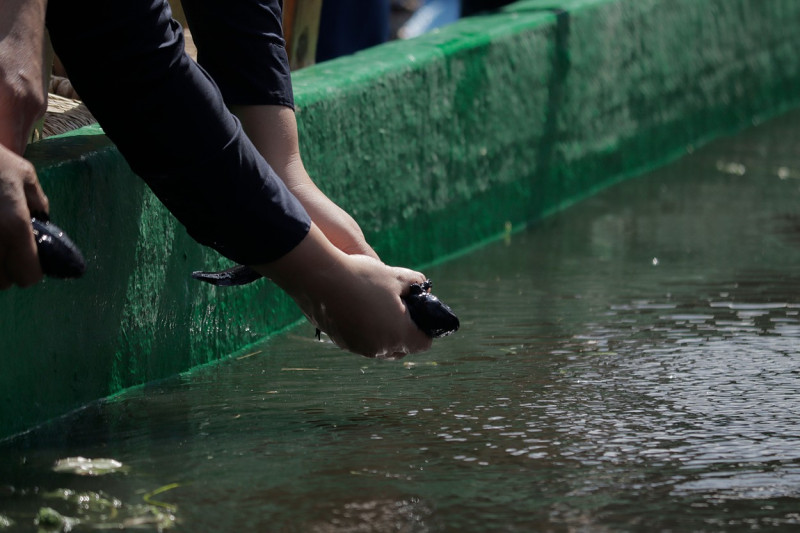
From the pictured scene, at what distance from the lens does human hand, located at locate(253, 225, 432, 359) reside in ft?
8.65

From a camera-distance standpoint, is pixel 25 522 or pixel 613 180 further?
pixel 613 180

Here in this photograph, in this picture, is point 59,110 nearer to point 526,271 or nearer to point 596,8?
point 526,271

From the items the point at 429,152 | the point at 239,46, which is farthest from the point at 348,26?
the point at 239,46

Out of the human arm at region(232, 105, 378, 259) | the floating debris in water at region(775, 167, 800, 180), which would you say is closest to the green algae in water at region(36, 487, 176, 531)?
the human arm at region(232, 105, 378, 259)

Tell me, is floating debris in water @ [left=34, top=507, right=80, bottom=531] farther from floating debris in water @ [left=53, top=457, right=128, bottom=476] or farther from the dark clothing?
the dark clothing

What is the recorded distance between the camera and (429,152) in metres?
4.32

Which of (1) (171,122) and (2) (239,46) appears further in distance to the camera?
(2) (239,46)

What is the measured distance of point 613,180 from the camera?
541 centimetres

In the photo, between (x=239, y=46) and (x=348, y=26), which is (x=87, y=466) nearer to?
(x=239, y=46)

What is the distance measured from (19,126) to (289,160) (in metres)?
0.73

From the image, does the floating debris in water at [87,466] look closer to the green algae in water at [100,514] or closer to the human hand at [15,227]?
the green algae in water at [100,514]

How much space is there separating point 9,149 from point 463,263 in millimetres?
2069

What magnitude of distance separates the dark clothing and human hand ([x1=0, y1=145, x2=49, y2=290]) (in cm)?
26

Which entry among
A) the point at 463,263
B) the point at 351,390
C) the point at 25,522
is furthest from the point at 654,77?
the point at 25,522
